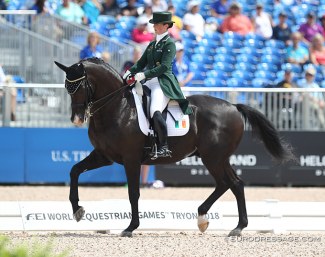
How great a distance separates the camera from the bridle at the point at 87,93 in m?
8.59

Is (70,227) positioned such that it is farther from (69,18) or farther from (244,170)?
(69,18)

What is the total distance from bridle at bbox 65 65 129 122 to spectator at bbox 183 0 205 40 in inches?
337

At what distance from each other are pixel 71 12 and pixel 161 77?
7861 mm

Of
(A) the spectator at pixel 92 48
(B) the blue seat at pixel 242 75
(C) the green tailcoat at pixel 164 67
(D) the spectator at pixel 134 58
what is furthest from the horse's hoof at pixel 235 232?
(B) the blue seat at pixel 242 75

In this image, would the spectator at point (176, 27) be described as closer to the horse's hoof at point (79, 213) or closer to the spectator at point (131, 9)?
the spectator at point (131, 9)

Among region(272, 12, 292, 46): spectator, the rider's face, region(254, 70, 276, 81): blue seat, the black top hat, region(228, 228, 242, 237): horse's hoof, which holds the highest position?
the black top hat

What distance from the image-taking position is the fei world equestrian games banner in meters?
14.1

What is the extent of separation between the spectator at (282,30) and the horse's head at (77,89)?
10039mm

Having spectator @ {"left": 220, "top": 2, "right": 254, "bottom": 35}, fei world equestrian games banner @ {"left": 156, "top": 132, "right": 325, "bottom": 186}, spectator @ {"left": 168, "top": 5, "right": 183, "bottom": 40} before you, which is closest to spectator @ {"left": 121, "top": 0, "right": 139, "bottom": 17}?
spectator @ {"left": 168, "top": 5, "right": 183, "bottom": 40}

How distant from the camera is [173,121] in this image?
29.5ft

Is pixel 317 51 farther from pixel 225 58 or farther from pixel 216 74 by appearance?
pixel 216 74

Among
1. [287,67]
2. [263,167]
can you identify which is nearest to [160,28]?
[263,167]

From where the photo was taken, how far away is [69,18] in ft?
53.5

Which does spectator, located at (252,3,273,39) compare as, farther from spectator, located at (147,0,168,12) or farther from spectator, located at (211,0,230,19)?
spectator, located at (147,0,168,12)
